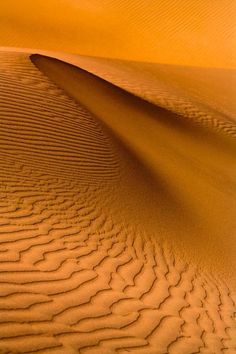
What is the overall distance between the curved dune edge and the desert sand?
2 centimetres

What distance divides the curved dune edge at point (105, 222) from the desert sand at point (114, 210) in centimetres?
2

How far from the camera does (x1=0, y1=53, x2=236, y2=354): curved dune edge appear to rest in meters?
3.86

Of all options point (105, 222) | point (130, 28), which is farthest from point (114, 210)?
point (130, 28)

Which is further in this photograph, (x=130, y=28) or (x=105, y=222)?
(x=130, y=28)

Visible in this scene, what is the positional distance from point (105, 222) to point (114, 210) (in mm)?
495

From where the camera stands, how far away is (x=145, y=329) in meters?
4.16

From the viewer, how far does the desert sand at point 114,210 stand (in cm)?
393

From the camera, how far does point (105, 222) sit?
6.32m

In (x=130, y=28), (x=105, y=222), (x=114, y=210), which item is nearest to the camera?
(x=105, y=222)

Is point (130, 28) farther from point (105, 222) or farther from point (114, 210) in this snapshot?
point (105, 222)

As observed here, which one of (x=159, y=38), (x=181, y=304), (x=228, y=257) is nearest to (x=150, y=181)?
(x=228, y=257)

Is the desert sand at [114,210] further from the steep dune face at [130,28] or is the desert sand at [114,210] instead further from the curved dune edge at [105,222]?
the steep dune face at [130,28]

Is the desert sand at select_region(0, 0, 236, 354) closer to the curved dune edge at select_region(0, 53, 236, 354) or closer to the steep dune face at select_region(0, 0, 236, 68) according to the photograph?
the curved dune edge at select_region(0, 53, 236, 354)

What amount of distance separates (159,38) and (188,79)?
28.1 ft
